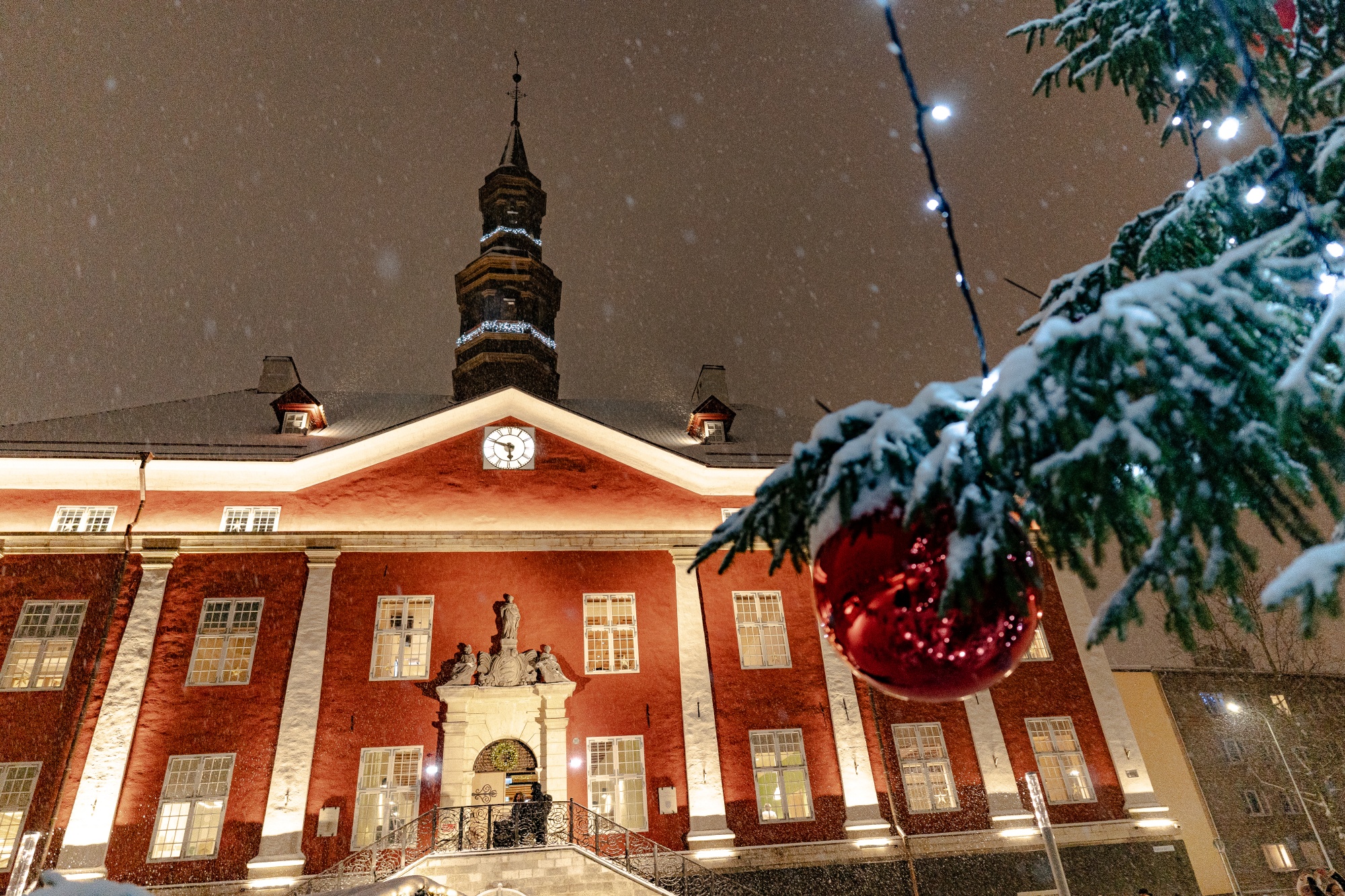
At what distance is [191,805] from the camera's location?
1491 cm

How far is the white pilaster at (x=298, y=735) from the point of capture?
1448 cm

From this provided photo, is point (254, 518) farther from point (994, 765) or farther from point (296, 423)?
point (994, 765)

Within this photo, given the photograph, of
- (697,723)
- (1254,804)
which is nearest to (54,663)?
(697,723)

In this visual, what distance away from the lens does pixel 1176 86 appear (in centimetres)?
454

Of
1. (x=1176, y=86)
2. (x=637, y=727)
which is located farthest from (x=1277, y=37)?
(x=637, y=727)

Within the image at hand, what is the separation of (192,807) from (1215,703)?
3057cm

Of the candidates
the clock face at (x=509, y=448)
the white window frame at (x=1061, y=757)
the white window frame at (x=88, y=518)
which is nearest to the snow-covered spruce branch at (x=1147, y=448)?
the clock face at (x=509, y=448)

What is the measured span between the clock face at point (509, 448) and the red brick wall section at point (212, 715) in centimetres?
476

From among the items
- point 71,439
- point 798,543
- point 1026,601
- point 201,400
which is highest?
point 201,400

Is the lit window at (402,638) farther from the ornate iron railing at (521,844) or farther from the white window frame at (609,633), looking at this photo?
the white window frame at (609,633)

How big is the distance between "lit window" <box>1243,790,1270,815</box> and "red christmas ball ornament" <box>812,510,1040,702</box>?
104 ft

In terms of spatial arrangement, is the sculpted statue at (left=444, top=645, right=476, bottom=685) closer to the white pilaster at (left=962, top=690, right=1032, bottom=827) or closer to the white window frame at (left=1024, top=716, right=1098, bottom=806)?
the white pilaster at (left=962, top=690, right=1032, bottom=827)

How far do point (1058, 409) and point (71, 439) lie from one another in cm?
2247

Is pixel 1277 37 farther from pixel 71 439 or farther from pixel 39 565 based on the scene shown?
pixel 71 439
